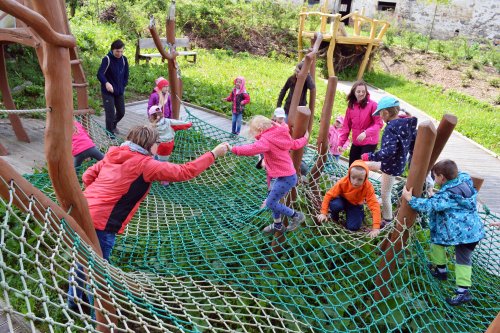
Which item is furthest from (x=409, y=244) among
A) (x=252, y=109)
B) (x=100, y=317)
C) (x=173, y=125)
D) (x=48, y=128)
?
(x=252, y=109)

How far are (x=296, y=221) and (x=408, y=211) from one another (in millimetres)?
790

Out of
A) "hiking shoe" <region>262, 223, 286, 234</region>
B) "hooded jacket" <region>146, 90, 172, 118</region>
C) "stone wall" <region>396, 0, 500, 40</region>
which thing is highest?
"stone wall" <region>396, 0, 500, 40</region>

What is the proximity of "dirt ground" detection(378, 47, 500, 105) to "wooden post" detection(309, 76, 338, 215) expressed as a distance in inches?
331

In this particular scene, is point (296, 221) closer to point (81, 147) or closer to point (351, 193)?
point (351, 193)

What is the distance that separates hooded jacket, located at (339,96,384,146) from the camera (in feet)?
12.3

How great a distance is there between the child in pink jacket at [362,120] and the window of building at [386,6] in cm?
1423

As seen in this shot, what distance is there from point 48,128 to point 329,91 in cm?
204

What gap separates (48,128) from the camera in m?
1.76

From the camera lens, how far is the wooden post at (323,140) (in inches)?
124

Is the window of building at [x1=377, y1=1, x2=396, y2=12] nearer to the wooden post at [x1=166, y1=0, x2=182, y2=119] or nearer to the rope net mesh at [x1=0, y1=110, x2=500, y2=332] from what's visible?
the wooden post at [x1=166, y1=0, x2=182, y2=119]

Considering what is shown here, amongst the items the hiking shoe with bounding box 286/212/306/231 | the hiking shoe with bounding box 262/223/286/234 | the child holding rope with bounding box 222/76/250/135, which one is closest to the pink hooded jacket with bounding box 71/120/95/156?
the hiking shoe with bounding box 262/223/286/234

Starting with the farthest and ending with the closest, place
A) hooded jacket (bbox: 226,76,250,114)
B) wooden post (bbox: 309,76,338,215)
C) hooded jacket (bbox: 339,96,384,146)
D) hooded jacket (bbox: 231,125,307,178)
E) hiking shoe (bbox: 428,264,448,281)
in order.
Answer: hooded jacket (bbox: 226,76,250,114), hooded jacket (bbox: 339,96,384,146), wooden post (bbox: 309,76,338,215), hiking shoe (bbox: 428,264,448,281), hooded jacket (bbox: 231,125,307,178)

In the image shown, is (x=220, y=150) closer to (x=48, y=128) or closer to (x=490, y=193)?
(x=48, y=128)

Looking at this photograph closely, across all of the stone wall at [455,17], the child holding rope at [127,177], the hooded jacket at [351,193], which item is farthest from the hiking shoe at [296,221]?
the stone wall at [455,17]
